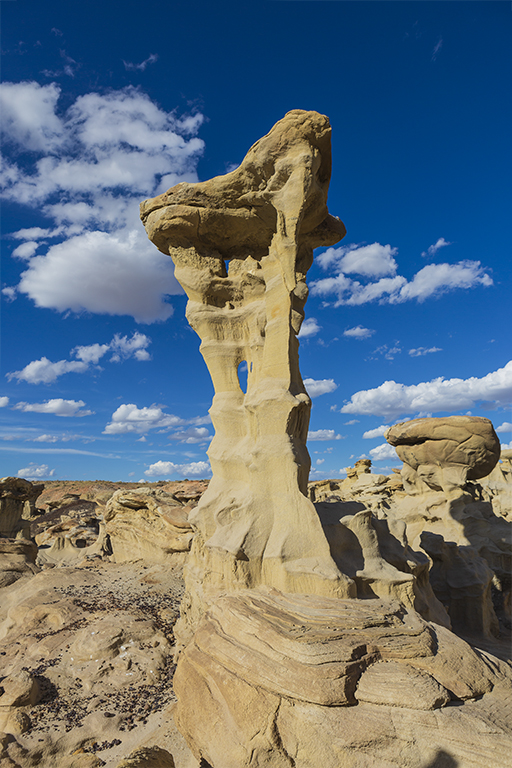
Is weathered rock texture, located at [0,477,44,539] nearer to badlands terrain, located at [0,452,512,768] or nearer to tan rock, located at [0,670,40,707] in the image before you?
badlands terrain, located at [0,452,512,768]

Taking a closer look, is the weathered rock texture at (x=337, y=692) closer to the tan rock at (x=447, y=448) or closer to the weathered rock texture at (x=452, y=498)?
the weathered rock texture at (x=452, y=498)

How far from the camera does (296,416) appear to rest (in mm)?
7672

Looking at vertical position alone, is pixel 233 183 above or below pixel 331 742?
above

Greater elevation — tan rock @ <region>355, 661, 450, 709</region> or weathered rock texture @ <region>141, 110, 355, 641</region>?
weathered rock texture @ <region>141, 110, 355, 641</region>

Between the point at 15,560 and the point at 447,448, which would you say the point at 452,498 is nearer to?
the point at 447,448

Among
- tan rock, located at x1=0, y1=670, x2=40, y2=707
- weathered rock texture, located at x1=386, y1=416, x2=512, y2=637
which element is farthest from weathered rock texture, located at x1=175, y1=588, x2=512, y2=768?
weathered rock texture, located at x1=386, y1=416, x2=512, y2=637

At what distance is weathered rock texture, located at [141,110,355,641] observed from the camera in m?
6.83

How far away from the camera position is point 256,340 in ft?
29.2

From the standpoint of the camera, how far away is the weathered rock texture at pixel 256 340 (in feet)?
22.4

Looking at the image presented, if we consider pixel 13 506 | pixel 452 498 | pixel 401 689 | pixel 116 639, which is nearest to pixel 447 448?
pixel 452 498

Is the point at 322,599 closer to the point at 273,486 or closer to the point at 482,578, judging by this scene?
the point at 273,486

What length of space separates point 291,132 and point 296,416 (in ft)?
17.0

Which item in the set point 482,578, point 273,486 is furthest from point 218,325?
point 482,578

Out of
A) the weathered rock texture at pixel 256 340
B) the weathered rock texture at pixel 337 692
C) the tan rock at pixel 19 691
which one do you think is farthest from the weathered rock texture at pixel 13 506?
the weathered rock texture at pixel 337 692
